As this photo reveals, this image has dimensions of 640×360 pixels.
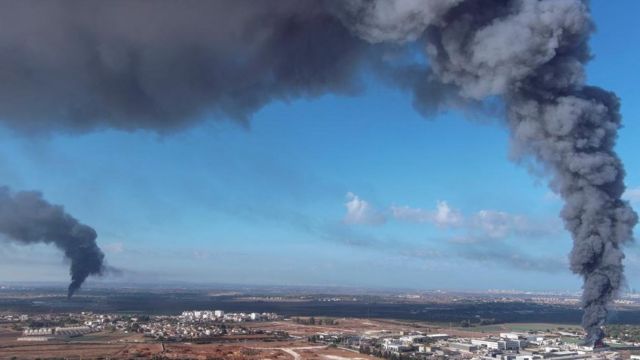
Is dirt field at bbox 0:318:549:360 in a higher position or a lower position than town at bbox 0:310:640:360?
lower

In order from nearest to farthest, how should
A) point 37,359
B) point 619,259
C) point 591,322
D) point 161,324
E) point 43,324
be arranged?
point 619,259 → point 591,322 → point 37,359 → point 43,324 → point 161,324

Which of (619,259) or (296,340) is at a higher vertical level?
(619,259)

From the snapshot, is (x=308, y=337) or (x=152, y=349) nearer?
(x=152, y=349)

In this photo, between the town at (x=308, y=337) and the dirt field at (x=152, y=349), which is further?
the town at (x=308, y=337)

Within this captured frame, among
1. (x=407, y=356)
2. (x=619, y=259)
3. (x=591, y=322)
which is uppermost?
(x=619, y=259)

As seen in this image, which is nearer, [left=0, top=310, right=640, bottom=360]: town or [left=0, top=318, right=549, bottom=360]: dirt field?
[left=0, top=318, right=549, bottom=360]: dirt field

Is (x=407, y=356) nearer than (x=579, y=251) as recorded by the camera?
No

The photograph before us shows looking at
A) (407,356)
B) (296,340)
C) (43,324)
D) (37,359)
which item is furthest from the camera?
(43,324)

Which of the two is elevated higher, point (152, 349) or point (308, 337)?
point (308, 337)

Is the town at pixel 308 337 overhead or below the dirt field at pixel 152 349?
overhead

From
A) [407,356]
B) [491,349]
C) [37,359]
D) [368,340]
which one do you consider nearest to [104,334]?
[37,359]

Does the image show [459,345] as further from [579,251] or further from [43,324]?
[43,324]
